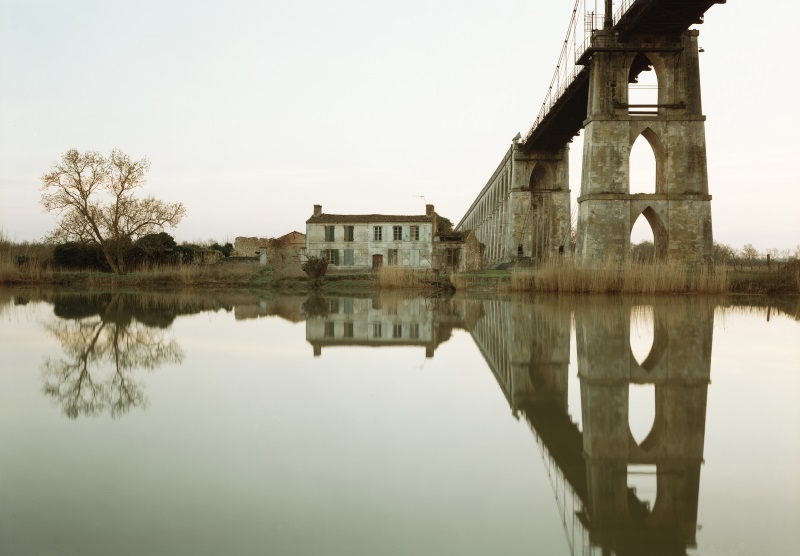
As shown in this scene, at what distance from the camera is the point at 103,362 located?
19.7 ft

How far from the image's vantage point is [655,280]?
16.2m

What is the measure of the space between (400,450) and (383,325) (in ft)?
23.0

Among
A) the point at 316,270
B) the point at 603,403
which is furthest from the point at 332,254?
the point at 603,403

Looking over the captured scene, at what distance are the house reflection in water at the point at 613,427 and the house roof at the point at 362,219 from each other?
2673 cm

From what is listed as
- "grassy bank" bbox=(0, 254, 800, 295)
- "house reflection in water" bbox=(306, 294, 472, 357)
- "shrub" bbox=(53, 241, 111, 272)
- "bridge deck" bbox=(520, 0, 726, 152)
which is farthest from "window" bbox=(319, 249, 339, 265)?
"house reflection in water" bbox=(306, 294, 472, 357)

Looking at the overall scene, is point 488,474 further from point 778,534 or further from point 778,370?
point 778,370

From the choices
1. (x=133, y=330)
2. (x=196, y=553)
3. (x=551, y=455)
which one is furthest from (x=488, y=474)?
(x=133, y=330)

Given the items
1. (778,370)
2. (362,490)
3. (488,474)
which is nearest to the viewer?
(362,490)

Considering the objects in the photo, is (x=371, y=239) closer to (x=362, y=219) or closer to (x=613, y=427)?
(x=362, y=219)

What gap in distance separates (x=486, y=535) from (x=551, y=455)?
1.06 meters

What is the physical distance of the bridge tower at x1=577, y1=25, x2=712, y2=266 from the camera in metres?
19.8

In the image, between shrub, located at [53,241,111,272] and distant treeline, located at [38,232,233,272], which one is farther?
shrub, located at [53,241,111,272]

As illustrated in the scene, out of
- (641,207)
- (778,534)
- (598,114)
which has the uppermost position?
(598,114)

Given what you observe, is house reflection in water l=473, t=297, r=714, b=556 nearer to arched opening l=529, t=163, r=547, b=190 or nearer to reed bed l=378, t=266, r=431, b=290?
reed bed l=378, t=266, r=431, b=290
